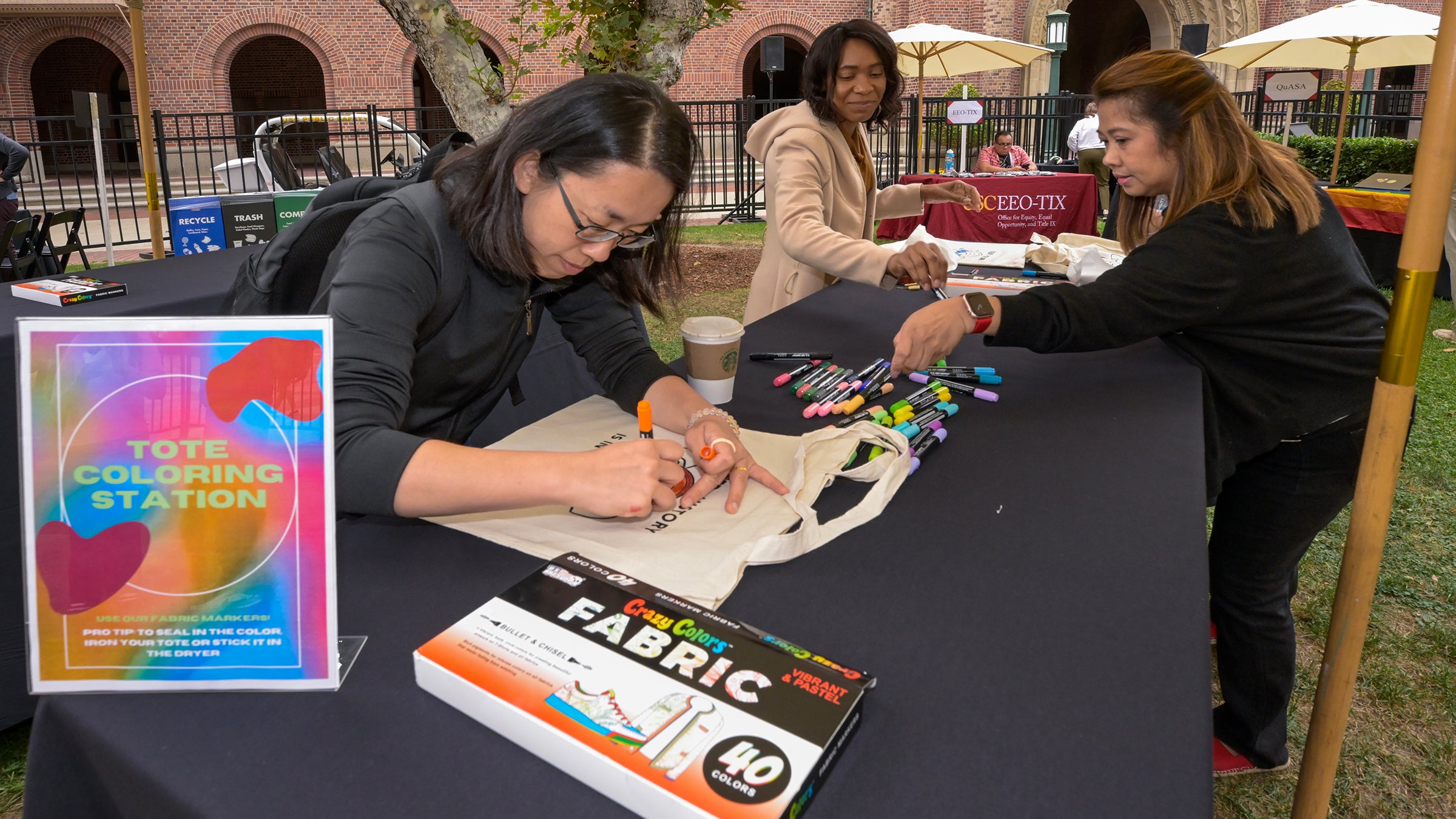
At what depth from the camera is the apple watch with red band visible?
5.64ft

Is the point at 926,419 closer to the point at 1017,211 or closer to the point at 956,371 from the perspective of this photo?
the point at 956,371

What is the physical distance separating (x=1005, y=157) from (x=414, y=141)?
8.65 meters

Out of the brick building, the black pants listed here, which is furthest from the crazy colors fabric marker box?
the brick building

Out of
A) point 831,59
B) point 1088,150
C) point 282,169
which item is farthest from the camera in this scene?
point 1088,150

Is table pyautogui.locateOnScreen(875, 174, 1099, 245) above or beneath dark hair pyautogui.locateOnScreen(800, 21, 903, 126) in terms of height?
beneath

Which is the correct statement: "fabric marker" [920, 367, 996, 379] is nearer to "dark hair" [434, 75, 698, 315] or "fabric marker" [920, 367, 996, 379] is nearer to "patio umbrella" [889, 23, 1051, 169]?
"dark hair" [434, 75, 698, 315]

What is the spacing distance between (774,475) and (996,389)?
2.22ft

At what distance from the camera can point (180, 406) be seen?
0.83 meters

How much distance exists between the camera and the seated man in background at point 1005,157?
11.2 meters

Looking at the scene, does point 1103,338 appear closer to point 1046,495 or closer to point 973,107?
point 1046,495

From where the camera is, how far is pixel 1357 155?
10906 mm

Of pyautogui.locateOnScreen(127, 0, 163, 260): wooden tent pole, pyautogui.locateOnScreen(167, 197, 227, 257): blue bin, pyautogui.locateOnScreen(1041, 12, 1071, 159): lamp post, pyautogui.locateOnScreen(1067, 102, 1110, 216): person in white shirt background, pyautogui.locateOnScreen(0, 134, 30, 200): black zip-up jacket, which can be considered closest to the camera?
pyautogui.locateOnScreen(127, 0, 163, 260): wooden tent pole

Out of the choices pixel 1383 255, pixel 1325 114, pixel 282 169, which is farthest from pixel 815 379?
pixel 1325 114

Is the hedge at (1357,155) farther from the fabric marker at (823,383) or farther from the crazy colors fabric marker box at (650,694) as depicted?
the crazy colors fabric marker box at (650,694)
